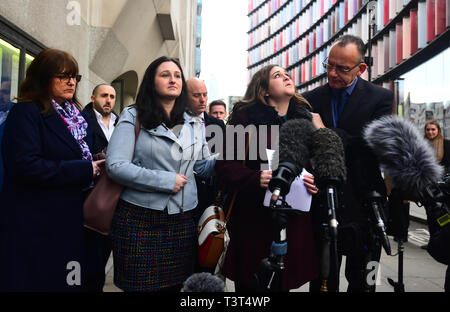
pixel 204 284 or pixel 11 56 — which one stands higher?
pixel 11 56

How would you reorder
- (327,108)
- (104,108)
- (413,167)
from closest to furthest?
(413,167) → (327,108) → (104,108)

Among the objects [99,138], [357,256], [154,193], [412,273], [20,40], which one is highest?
[20,40]

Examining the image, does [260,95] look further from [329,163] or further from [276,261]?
[276,261]

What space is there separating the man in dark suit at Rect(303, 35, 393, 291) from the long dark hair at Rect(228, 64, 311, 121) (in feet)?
0.55

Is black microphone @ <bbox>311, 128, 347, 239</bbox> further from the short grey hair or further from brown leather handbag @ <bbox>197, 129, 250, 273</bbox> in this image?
the short grey hair

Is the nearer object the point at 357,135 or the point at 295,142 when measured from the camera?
the point at 295,142

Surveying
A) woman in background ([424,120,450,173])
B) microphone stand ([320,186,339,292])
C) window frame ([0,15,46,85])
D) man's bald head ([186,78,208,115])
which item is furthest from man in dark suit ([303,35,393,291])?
woman in background ([424,120,450,173])

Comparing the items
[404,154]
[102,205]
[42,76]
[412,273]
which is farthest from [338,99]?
[412,273]

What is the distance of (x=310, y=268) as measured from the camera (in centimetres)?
238

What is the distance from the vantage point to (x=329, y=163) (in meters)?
A: 1.65

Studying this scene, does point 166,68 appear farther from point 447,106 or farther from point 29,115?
point 447,106

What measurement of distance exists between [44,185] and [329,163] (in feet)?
5.48

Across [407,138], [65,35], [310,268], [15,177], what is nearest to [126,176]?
[15,177]

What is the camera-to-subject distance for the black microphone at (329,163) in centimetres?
165
